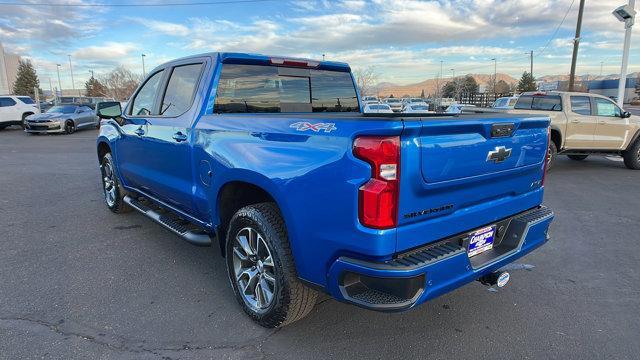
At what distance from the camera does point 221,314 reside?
3355 millimetres

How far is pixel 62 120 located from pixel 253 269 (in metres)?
20.4

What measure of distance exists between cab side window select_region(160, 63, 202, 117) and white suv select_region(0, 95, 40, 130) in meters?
22.0

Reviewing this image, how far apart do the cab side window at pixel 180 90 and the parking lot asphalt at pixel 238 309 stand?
152cm

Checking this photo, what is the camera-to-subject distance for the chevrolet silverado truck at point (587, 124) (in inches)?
392

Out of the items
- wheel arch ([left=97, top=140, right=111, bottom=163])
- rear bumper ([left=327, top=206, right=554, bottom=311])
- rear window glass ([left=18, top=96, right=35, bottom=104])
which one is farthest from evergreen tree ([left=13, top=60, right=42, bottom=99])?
rear bumper ([left=327, top=206, right=554, bottom=311])

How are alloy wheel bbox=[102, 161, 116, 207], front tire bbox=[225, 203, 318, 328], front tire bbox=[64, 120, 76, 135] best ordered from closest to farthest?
front tire bbox=[225, 203, 318, 328] < alloy wheel bbox=[102, 161, 116, 207] < front tire bbox=[64, 120, 76, 135]

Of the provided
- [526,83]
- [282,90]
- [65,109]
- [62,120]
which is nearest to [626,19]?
[282,90]

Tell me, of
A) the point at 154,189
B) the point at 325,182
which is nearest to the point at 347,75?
the point at 154,189

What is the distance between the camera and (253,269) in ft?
10.5

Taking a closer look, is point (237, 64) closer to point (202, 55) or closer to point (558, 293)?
point (202, 55)

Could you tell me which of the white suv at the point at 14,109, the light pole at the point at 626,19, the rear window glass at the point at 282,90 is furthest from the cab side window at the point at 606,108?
the white suv at the point at 14,109

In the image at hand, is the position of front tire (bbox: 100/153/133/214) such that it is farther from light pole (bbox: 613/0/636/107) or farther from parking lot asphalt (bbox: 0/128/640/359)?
light pole (bbox: 613/0/636/107)

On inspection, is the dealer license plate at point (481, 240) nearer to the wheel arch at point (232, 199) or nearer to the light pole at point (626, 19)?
the wheel arch at point (232, 199)

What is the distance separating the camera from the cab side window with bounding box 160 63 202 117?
3.91 metres
